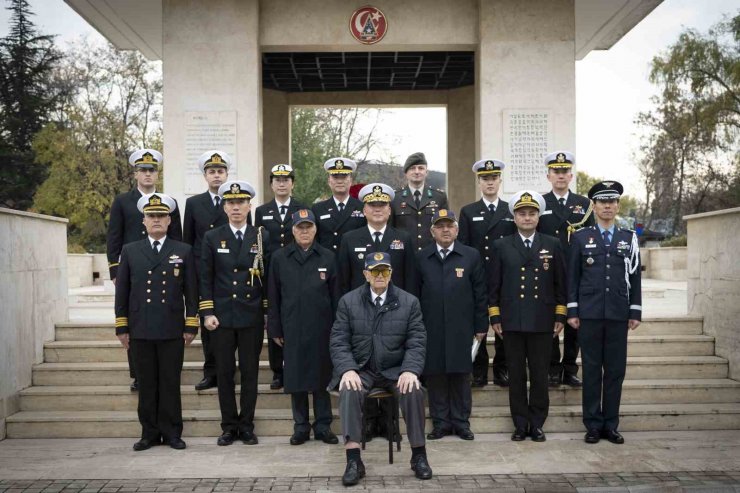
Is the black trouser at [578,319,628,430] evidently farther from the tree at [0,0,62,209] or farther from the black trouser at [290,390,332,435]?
the tree at [0,0,62,209]

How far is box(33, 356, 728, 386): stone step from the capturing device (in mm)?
7398

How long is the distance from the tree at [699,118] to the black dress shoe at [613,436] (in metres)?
28.8

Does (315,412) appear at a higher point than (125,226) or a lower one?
lower

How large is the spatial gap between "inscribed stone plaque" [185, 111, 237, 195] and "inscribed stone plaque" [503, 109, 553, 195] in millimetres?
3492

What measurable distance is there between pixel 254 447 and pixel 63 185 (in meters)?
28.8

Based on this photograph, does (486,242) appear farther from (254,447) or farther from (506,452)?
(254,447)

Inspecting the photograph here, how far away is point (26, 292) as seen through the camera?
24.2 ft

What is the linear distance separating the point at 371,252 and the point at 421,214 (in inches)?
39.7

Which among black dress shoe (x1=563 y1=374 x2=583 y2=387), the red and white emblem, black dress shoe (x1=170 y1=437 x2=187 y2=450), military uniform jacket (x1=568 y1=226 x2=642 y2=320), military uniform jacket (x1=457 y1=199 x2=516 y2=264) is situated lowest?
black dress shoe (x1=170 y1=437 x2=187 y2=450)

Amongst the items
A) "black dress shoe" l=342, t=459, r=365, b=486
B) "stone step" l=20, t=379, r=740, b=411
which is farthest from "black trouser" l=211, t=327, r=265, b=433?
"black dress shoe" l=342, t=459, r=365, b=486

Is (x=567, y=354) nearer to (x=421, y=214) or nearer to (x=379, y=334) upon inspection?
(x=421, y=214)

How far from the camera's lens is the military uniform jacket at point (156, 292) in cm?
627

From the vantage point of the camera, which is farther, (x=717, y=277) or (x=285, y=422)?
(x=717, y=277)

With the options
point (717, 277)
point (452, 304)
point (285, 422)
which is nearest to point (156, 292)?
point (285, 422)
